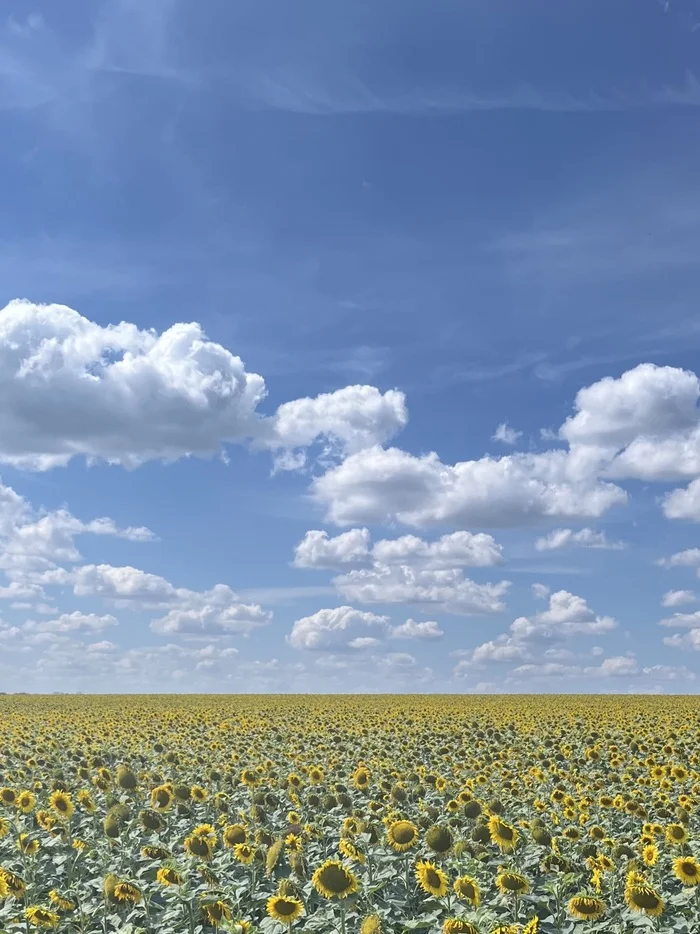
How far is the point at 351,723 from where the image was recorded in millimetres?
32000

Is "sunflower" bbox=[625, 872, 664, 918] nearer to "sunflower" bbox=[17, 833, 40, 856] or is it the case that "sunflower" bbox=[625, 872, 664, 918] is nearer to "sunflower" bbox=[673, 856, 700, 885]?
"sunflower" bbox=[673, 856, 700, 885]

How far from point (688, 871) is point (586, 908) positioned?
182cm

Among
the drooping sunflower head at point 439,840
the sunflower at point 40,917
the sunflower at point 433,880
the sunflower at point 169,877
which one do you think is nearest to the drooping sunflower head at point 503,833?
the drooping sunflower head at point 439,840

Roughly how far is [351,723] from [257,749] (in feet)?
30.2

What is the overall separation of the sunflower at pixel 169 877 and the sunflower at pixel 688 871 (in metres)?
5.57

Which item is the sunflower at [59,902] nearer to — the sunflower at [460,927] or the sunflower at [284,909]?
the sunflower at [284,909]

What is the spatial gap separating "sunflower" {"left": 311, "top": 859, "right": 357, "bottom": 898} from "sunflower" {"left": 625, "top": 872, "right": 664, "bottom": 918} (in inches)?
113

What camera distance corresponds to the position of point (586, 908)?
9219 millimetres

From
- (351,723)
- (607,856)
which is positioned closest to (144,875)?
(607,856)

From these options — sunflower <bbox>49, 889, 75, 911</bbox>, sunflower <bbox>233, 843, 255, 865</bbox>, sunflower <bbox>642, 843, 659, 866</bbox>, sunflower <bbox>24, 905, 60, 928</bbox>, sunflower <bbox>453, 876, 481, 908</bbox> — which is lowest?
sunflower <bbox>49, 889, 75, 911</bbox>

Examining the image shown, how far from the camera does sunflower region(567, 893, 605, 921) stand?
9.20m

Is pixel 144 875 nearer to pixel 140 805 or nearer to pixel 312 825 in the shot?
pixel 312 825

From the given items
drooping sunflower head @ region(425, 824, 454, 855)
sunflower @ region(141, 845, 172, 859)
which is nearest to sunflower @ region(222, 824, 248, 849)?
sunflower @ region(141, 845, 172, 859)

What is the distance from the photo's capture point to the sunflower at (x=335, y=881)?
8.79 metres
